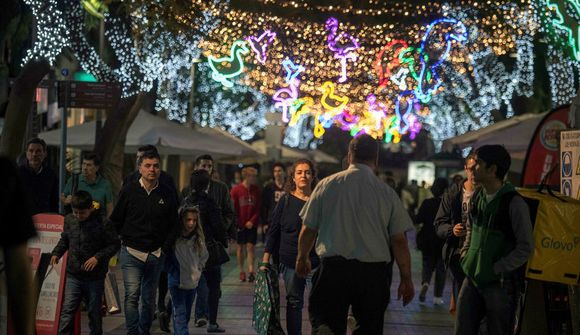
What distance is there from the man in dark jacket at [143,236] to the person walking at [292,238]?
1011 mm

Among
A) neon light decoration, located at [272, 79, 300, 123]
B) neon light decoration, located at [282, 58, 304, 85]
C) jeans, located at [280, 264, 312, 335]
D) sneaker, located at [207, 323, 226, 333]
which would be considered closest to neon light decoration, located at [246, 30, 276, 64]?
neon light decoration, located at [282, 58, 304, 85]

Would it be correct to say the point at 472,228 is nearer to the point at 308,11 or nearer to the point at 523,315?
the point at 523,315

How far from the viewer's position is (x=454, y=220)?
977 centimetres

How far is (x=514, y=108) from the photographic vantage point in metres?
33.9

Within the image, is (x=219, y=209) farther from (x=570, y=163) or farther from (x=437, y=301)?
(x=437, y=301)

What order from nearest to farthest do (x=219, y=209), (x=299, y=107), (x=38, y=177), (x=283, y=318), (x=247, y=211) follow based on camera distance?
(x=219, y=209), (x=38, y=177), (x=283, y=318), (x=247, y=211), (x=299, y=107)

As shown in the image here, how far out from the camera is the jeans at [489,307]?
733cm

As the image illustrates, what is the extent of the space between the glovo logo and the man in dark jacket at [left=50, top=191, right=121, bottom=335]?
12.0ft

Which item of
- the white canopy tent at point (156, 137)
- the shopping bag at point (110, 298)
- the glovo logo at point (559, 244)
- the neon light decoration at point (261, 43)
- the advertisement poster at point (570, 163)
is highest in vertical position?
Result: the neon light decoration at point (261, 43)

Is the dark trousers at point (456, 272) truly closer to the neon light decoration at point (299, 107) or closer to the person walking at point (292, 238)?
the person walking at point (292, 238)

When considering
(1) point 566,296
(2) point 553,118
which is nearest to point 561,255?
(1) point 566,296

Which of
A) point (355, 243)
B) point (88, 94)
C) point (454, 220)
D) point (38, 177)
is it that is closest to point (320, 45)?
point (88, 94)

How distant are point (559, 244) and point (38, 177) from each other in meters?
6.14

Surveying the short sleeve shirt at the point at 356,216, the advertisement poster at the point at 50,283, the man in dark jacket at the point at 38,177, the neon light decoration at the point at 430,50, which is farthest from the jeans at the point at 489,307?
the neon light decoration at the point at 430,50
